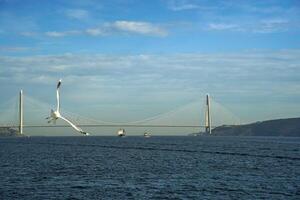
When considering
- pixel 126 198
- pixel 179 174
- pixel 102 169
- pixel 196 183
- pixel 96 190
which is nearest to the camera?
pixel 126 198

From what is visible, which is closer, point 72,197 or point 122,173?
point 72,197

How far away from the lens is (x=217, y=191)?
48.5 meters

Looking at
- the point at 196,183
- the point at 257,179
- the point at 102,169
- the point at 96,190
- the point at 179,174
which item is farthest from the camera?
the point at 102,169

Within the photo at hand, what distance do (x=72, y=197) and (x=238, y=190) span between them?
1494 centimetres

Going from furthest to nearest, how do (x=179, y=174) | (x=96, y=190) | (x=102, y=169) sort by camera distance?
(x=102, y=169), (x=179, y=174), (x=96, y=190)

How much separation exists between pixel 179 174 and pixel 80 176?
1157cm

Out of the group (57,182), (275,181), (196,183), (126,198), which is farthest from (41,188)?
(275,181)

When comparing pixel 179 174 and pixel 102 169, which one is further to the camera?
pixel 102 169

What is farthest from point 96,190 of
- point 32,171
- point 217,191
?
point 32,171

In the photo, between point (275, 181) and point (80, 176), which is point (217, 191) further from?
point (80, 176)

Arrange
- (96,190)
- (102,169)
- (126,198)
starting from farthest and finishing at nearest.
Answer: (102,169)
(96,190)
(126,198)

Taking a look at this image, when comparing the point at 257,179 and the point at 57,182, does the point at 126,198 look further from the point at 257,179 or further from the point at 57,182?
the point at 257,179

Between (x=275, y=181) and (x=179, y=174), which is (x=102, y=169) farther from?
(x=275, y=181)

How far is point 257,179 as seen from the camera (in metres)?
58.9
